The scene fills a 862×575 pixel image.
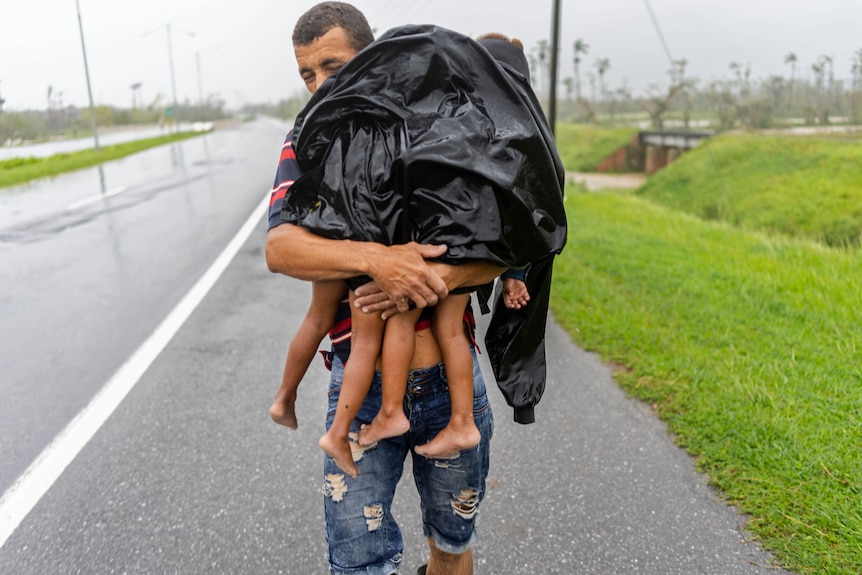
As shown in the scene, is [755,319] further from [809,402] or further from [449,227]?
[449,227]

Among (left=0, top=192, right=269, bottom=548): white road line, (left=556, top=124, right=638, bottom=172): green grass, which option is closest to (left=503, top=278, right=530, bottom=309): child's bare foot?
(left=0, top=192, right=269, bottom=548): white road line

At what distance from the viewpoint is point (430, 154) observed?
5.07ft

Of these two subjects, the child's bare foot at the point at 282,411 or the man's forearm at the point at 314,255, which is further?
the child's bare foot at the point at 282,411

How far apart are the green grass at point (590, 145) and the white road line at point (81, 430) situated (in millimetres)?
30738

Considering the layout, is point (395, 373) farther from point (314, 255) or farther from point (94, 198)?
point (94, 198)

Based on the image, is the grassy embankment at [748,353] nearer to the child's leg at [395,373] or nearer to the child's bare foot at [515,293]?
the child's bare foot at [515,293]

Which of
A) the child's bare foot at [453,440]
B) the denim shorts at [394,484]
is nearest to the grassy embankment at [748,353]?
the denim shorts at [394,484]

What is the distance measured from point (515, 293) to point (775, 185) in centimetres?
2036

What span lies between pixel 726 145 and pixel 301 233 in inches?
1070

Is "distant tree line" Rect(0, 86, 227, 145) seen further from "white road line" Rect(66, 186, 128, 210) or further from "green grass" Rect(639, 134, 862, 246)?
"green grass" Rect(639, 134, 862, 246)

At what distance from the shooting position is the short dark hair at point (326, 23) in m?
1.86

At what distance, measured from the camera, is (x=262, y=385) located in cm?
440

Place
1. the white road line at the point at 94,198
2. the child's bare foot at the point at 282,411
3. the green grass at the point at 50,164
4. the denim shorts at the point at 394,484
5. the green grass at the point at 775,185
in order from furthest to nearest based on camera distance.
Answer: the green grass at the point at 50,164 → the green grass at the point at 775,185 → the white road line at the point at 94,198 → the child's bare foot at the point at 282,411 → the denim shorts at the point at 394,484

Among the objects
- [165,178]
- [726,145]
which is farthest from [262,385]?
[726,145]
